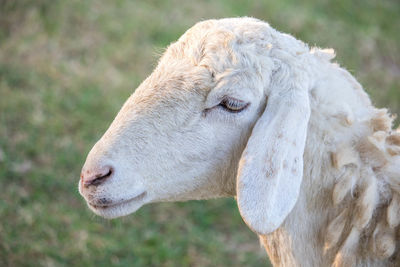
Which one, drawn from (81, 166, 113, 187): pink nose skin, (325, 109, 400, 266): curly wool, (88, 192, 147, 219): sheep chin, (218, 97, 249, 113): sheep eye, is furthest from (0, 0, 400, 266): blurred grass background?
(218, 97, 249, 113): sheep eye

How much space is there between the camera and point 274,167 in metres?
2.29

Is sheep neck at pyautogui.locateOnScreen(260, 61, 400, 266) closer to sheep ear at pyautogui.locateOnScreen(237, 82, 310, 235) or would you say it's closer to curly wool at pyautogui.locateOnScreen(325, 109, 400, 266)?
curly wool at pyautogui.locateOnScreen(325, 109, 400, 266)

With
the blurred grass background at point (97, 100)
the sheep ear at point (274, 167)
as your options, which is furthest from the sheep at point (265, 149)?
the blurred grass background at point (97, 100)

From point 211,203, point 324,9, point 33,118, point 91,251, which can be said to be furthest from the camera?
point 324,9

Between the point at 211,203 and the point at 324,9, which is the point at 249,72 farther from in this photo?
the point at 324,9

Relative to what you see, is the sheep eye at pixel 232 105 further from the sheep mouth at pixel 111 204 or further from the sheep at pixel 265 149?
the sheep mouth at pixel 111 204

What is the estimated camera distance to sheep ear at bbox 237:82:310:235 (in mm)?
2279

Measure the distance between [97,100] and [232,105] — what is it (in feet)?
11.6

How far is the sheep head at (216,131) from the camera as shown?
7.55 feet

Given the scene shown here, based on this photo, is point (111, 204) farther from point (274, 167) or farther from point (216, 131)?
point (274, 167)

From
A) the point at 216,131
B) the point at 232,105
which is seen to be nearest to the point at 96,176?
the point at 216,131

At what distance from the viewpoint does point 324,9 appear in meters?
8.65

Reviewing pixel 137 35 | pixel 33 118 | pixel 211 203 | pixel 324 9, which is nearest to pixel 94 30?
pixel 137 35

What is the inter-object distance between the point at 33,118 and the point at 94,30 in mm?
1995
